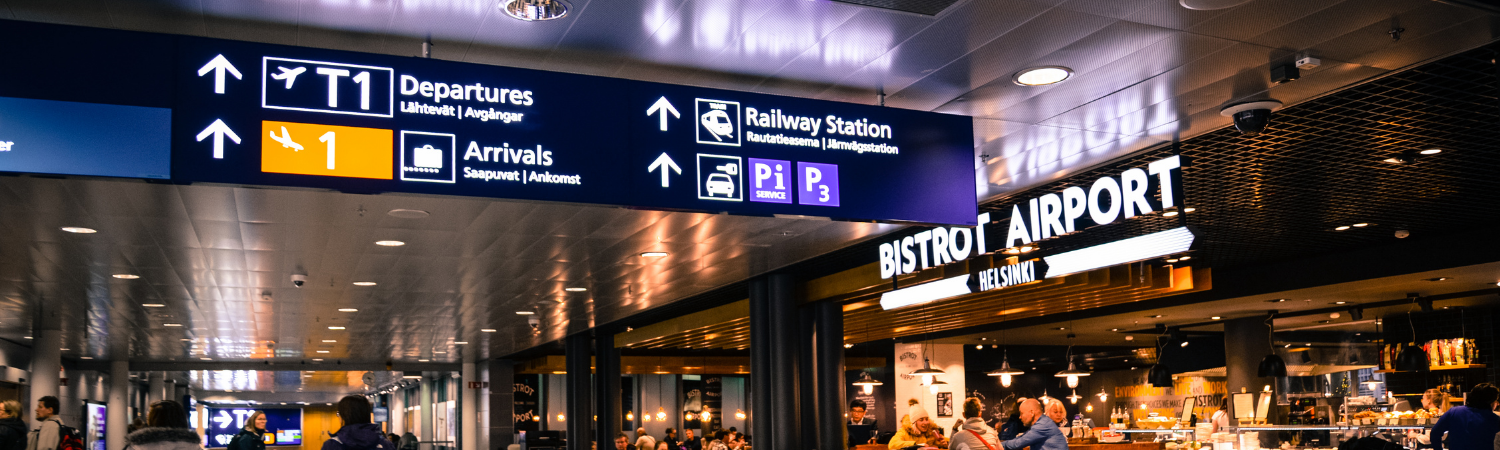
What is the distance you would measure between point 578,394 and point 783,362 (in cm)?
1020

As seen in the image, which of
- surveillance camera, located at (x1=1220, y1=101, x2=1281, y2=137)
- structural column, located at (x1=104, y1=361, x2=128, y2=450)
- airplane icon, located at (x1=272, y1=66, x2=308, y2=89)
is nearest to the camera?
airplane icon, located at (x1=272, y1=66, x2=308, y2=89)

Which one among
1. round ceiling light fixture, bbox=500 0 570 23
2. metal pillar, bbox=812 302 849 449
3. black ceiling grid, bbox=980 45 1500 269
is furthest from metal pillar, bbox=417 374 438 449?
round ceiling light fixture, bbox=500 0 570 23

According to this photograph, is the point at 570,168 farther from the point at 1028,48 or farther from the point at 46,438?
the point at 46,438

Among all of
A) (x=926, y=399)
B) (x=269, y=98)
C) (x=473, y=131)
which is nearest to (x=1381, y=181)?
(x=473, y=131)

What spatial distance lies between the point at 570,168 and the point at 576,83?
14.4 inches

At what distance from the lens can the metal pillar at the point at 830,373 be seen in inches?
500

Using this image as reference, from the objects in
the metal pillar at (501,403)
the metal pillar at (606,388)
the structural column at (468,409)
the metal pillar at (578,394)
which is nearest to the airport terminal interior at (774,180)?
the metal pillar at (606,388)

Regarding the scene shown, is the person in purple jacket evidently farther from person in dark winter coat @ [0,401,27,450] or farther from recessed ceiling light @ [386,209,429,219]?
person in dark winter coat @ [0,401,27,450]

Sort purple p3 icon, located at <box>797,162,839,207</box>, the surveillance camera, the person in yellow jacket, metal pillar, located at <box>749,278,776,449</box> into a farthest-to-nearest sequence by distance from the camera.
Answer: metal pillar, located at <box>749,278,776,449</box>, the person in yellow jacket, the surveillance camera, purple p3 icon, located at <box>797,162,839,207</box>

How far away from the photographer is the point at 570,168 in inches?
175

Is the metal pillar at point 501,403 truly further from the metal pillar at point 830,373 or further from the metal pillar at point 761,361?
the metal pillar at point 830,373

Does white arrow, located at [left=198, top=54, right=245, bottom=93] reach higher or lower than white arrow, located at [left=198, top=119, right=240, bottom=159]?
higher

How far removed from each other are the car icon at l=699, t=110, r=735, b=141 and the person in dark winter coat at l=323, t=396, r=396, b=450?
2173 millimetres

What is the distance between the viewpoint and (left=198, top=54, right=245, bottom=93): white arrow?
4.09 m
